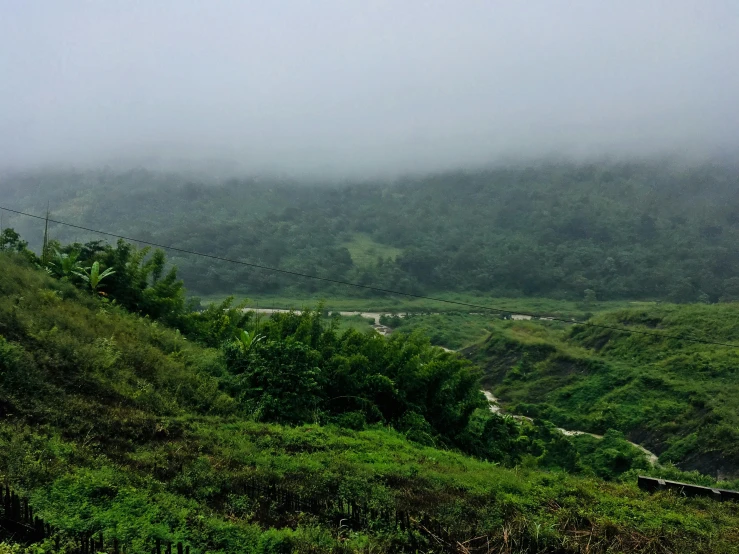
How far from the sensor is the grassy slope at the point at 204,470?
7285mm

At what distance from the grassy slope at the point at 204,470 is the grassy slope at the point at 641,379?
16.2 meters

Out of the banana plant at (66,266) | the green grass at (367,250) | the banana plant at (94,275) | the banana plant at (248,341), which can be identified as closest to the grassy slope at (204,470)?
the banana plant at (248,341)

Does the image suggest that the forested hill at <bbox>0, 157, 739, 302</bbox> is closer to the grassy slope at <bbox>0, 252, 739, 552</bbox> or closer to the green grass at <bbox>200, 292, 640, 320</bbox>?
the green grass at <bbox>200, 292, 640, 320</bbox>

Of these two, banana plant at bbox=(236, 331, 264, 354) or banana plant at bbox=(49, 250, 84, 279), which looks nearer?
banana plant at bbox=(236, 331, 264, 354)

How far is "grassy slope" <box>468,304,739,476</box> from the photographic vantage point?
2695cm

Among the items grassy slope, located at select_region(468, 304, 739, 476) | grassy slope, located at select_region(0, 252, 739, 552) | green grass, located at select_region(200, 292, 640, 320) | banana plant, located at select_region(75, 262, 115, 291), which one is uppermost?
banana plant, located at select_region(75, 262, 115, 291)

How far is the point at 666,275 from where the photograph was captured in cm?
9919

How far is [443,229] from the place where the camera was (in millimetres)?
132875

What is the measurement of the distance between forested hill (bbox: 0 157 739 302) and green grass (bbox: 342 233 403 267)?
294 mm

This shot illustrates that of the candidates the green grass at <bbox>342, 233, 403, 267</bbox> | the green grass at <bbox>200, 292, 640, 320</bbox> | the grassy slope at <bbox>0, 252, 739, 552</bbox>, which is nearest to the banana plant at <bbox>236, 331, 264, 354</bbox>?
the grassy slope at <bbox>0, 252, 739, 552</bbox>

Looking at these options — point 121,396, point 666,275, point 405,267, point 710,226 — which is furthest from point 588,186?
point 121,396

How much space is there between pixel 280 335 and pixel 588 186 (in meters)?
139

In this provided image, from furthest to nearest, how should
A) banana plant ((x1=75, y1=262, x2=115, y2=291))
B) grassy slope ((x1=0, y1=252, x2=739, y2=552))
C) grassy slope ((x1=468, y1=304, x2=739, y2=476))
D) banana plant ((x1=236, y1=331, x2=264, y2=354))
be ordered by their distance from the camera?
grassy slope ((x1=468, y1=304, x2=739, y2=476)) → banana plant ((x1=75, y1=262, x2=115, y2=291)) → banana plant ((x1=236, y1=331, x2=264, y2=354)) → grassy slope ((x1=0, y1=252, x2=739, y2=552))

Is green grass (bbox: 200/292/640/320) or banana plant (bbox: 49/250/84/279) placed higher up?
banana plant (bbox: 49/250/84/279)
